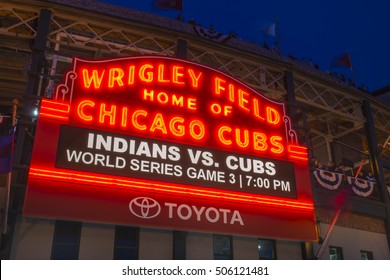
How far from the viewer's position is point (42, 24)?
12.6 m

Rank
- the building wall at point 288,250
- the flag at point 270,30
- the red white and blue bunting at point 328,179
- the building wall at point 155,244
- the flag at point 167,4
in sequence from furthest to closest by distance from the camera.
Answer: the flag at point 270,30
the flag at point 167,4
the red white and blue bunting at point 328,179
the building wall at point 288,250
the building wall at point 155,244

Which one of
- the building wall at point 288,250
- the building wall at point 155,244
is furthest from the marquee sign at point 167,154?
the building wall at point 288,250

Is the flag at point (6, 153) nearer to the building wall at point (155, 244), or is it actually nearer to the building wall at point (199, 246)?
the building wall at point (155, 244)

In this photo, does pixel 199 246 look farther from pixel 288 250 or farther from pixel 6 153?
pixel 6 153

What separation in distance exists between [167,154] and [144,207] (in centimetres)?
161

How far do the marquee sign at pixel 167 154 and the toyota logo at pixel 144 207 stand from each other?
24 mm

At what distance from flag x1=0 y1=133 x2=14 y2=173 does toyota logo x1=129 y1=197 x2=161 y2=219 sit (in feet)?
9.83

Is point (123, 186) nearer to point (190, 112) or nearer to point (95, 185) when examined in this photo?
point (95, 185)

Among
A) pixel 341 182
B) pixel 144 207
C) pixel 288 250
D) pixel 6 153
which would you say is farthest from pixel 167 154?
pixel 341 182

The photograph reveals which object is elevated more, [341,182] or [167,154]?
[341,182]

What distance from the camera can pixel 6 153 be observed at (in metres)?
10.2

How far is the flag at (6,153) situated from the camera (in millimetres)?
9984

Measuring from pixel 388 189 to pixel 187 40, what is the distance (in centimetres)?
1041

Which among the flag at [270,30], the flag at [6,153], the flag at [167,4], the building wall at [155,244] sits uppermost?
the flag at [270,30]
